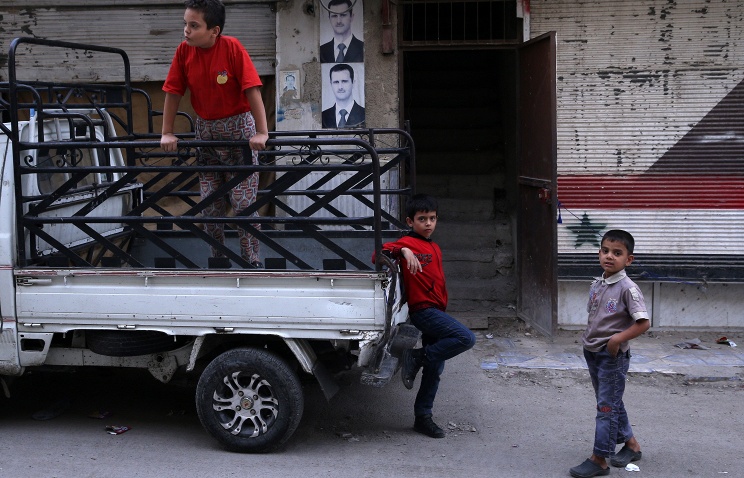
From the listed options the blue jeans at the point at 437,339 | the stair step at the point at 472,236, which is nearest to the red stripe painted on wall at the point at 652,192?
the stair step at the point at 472,236

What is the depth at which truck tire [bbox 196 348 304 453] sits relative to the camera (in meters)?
4.80

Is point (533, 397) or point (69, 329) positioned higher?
point (69, 329)

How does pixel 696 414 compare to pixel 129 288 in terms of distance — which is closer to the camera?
pixel 129 288

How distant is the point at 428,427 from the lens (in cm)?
525

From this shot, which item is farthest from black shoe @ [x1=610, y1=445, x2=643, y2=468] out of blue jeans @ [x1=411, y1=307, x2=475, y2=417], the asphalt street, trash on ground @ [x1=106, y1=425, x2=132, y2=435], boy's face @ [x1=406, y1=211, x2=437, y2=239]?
trash on ground @ [x1=106, y1=425, x2=132, y2=435]

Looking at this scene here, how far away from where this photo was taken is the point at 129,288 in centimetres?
481

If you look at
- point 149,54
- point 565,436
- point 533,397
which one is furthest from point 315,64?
point 565,436

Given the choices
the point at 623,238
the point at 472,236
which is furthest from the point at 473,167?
the point at 623,238

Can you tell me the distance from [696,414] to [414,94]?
5696 millimetres

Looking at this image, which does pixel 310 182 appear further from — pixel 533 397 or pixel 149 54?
pixel 533 397

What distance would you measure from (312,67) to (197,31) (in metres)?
2.88

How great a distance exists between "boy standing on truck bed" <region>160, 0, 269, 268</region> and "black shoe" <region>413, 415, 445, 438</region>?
1.42 m

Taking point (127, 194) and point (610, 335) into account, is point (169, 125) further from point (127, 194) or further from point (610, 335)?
point (610, 335)

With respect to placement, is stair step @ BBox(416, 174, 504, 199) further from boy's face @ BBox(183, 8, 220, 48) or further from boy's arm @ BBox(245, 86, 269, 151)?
boy's face @ BBox(183, 8, 220, 48)
